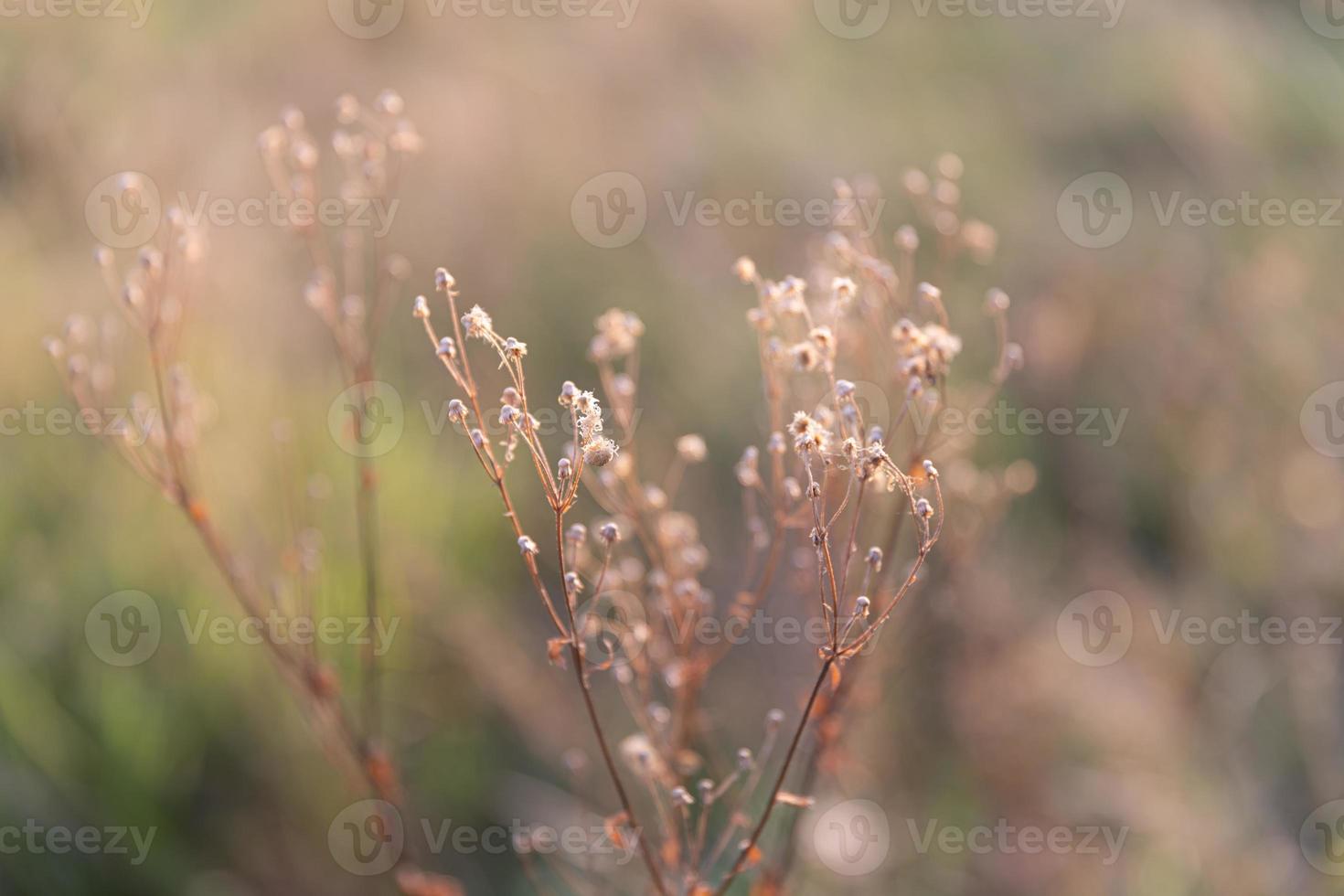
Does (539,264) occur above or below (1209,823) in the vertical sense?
above

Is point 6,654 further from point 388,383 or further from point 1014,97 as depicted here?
point 1014,97

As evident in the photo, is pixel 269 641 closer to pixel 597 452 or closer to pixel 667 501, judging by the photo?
pixel 667 501

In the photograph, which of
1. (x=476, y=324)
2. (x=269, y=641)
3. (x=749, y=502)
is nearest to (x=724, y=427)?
(x=749, y=502)

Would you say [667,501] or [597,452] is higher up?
[597,452]

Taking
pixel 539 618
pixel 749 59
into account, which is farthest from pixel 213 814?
pixel 749 59

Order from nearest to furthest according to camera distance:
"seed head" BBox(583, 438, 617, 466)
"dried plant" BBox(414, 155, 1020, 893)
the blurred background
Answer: "seed head" BBox(583, 438, 617, 466) < "dried plant" BBox(414, 155, 1020, 893) < the blurred background

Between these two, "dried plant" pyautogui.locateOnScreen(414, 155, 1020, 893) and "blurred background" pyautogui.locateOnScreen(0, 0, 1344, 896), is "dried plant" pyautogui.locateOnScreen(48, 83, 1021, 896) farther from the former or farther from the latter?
"blurred background" pyautogui.locateOnScreen(0, 0, 1344, 896)

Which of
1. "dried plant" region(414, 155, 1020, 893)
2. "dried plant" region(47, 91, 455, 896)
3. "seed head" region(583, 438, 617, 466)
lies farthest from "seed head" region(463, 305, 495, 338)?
"dried plant" region(47, 91, 455, 896)

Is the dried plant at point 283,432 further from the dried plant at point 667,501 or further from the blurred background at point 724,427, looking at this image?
the blurred background at point 724,427
